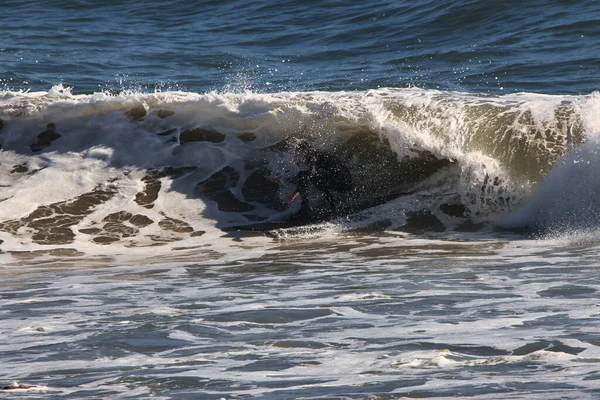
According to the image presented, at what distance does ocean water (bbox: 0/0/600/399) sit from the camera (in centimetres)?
421

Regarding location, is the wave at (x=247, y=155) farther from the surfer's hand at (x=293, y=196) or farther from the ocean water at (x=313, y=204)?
the surfer's hand at (x=293, y=196)

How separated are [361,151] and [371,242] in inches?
79.8

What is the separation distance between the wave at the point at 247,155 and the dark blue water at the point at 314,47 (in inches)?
149

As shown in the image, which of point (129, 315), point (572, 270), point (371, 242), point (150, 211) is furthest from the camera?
point (150, 211)

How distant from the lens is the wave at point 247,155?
945 centimetres

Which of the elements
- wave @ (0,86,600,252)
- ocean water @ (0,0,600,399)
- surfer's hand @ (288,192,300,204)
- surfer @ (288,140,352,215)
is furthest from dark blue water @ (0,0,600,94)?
surfer's hand @ (288,192,300,204)

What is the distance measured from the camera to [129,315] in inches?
211

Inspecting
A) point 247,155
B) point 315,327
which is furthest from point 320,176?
point 315,327

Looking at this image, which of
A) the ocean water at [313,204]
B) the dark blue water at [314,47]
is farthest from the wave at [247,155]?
the dark blue water at [314,47]

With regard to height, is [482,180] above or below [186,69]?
below

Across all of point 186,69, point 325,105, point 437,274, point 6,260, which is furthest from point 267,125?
point 186,69

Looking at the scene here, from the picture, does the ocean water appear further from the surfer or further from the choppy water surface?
the surfer

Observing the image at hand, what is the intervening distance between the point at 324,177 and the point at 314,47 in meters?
8.50

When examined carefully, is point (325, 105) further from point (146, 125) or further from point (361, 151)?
point (146, 125)
